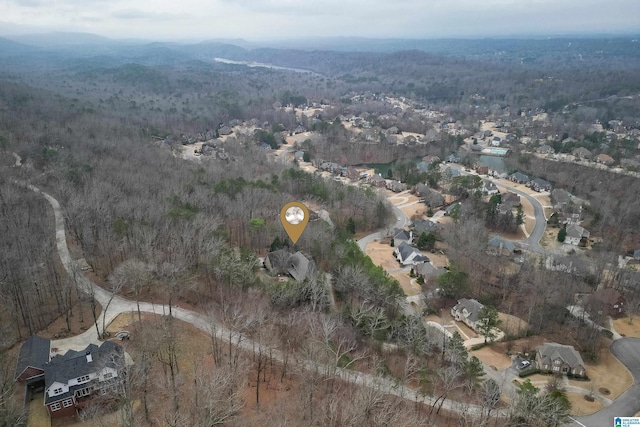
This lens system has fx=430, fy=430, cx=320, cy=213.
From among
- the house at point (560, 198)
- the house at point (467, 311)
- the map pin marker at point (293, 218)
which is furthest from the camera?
the house at point (560, 198)

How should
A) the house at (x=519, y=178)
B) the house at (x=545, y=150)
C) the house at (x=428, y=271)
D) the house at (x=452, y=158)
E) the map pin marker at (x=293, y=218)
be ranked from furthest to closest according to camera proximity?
the house at (x=545, y=150), the house at (x=452, y=158), the house at (x=519, y=178), the house at (x=428, y=271), the map pin marker at (x=293, y=218)

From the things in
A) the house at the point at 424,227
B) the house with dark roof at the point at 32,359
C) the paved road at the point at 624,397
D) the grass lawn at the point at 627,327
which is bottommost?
the grass lawn at the point at 627,327

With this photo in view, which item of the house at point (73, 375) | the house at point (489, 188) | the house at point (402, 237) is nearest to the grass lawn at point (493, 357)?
the house at point (402, 237)

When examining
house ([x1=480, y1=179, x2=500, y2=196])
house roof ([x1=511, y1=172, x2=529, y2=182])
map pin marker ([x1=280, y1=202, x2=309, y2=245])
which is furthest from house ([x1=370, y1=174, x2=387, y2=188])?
map pin marker ([x1=280, y1=202, x2=309, y2=245])

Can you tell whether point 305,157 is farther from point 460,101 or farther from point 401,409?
point 460,101

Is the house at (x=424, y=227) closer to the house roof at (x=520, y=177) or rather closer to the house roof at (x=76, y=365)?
the house roof at (x=520, y=177)

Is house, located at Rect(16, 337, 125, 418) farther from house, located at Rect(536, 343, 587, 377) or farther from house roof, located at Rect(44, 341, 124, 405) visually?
house, located at Rect(536, 343, 587, 377)

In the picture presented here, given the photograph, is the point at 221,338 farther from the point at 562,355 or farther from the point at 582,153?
the point at 582,153
